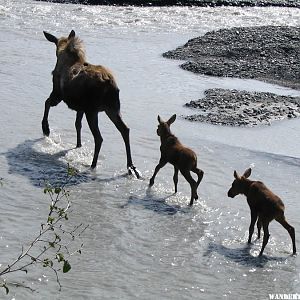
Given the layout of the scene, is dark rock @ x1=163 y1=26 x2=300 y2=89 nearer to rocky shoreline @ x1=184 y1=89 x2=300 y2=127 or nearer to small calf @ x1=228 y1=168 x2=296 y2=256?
rocky shoreline @ x1=184 y1=89 x2=300 y2=127

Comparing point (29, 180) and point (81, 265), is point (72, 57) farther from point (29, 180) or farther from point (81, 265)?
point (81, 265)

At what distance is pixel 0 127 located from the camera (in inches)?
507

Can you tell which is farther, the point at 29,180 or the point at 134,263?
the point at 29,180

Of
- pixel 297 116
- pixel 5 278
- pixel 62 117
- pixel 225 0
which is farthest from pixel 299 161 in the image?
pixel 225 0

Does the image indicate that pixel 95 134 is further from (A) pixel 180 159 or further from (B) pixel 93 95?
(A) pixel 180 159

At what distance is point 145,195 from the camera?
10.3m

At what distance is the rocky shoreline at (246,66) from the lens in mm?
14977

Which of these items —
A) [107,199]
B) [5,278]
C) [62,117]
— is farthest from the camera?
[62,117]

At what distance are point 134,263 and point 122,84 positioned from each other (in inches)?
365

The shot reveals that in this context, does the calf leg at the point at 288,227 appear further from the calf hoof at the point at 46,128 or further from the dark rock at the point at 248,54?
the dark rock at the point at 248,54

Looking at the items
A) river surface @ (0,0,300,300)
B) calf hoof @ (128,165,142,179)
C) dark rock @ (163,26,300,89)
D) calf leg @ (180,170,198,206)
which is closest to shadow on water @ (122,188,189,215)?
river surface @ (0,0,300,300)

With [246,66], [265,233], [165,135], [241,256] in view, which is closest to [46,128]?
[165,135]

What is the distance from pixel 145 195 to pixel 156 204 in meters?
0.35

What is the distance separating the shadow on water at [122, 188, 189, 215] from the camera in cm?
981
